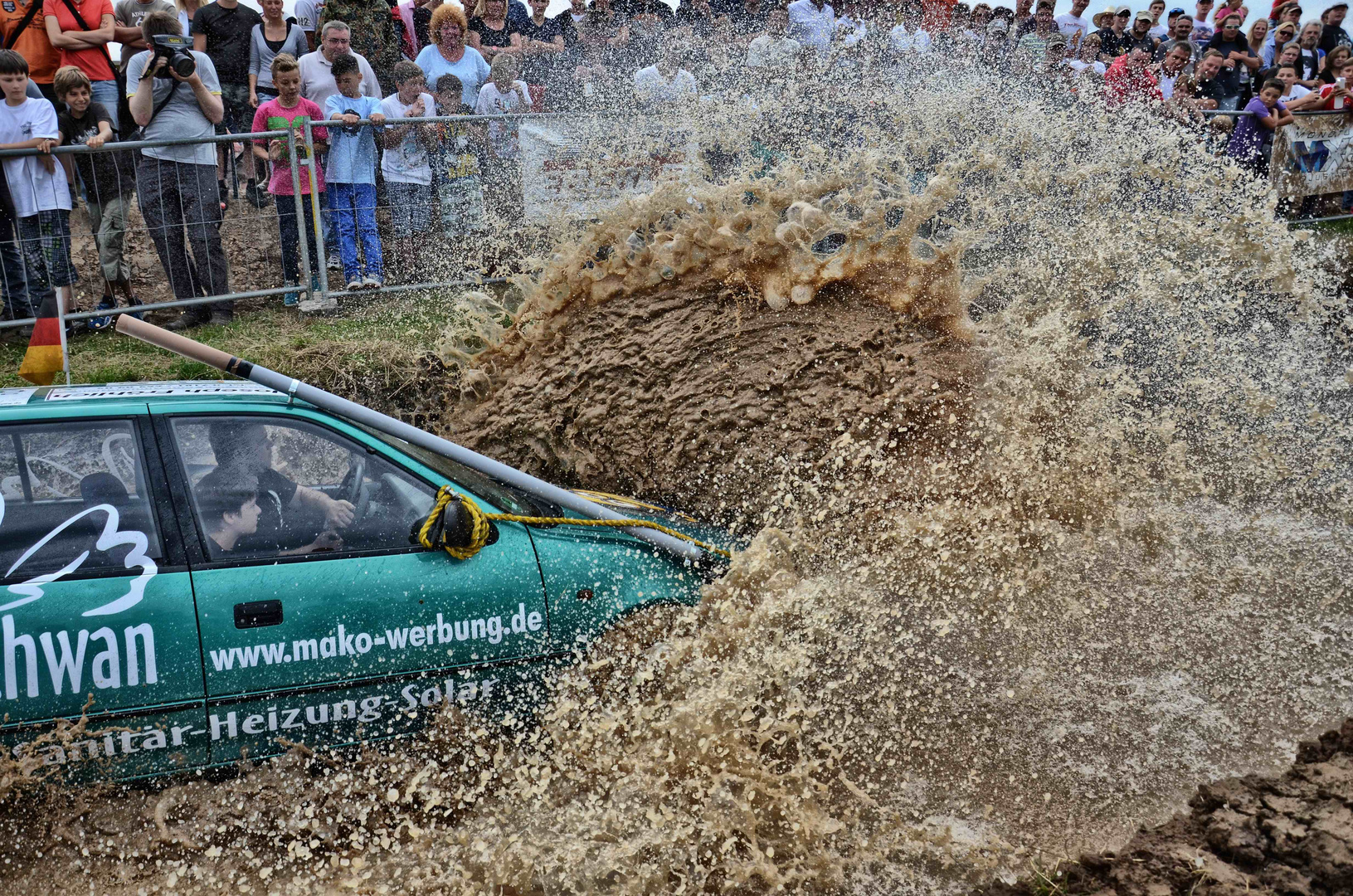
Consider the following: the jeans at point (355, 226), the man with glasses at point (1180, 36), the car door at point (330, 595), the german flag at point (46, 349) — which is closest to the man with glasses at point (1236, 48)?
the man with glasses at point (1180, 36)

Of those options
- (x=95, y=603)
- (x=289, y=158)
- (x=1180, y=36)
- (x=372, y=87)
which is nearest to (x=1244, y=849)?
(x=95, y=603)

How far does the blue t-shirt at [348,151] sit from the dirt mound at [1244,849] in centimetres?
677

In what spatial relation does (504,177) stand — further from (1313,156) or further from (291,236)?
(1313,156)

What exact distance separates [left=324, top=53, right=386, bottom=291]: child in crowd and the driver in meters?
4.41

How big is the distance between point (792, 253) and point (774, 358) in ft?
1.88

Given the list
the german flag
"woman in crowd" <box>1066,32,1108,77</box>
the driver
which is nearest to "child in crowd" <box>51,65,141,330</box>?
the german flag

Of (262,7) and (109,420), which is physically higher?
(262,7)

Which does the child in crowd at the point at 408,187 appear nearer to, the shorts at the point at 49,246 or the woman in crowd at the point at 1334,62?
the shorts at the point at 49,246

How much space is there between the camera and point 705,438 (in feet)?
17.6

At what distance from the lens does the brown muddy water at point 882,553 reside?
3768mm

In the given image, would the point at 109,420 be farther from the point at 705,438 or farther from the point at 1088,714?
the point at 1088,714

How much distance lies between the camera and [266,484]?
3.90 m

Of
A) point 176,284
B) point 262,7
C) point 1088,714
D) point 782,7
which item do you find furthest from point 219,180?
point 1088,714

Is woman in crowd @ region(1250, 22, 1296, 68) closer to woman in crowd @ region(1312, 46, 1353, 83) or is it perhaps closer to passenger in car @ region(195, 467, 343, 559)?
woman in crowd @ region(1312, 46, 1353, 83)
